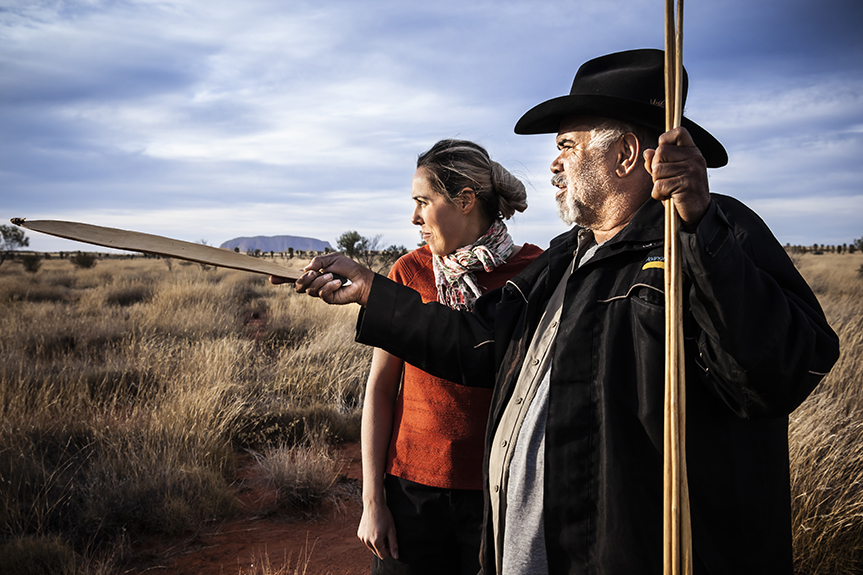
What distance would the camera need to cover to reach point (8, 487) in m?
3.89

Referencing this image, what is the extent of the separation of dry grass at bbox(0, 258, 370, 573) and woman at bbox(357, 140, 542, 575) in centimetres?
241

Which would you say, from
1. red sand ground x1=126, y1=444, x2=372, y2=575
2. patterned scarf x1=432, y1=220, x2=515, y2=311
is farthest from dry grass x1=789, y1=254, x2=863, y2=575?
red sand ground x1=126, y1=444, x2=372, y2=575

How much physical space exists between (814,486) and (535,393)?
319 cm

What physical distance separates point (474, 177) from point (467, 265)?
374 mm

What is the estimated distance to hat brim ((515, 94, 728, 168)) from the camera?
63.2 inches

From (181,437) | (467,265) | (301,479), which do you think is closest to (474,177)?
(467,265)

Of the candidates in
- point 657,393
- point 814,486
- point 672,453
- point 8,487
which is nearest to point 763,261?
point 657,393

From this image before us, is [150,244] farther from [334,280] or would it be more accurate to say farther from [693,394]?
[693,394]

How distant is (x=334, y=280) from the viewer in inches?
69.9

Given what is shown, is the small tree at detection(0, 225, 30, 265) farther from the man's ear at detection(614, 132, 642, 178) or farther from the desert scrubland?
the man's ear at detection(614, 132, 642, 178)

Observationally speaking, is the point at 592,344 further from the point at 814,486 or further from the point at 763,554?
the point at 814,486

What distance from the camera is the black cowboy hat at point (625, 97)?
1610 mm

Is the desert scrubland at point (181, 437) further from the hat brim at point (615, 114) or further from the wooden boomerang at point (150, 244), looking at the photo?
the hat brim at point (615, 114)

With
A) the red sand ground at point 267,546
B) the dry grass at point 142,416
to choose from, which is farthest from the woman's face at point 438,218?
the dry grass at point 142,416
